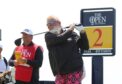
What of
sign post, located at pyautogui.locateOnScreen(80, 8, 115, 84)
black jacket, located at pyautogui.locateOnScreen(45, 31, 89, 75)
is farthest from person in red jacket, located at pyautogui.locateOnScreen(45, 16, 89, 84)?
sign post, located at pyautogui.locateOnScreen(80, 8, 115, 84)

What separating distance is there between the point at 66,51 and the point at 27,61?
1113 millimetres

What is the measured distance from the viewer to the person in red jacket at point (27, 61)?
701 cm

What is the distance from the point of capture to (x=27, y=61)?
6996 mm

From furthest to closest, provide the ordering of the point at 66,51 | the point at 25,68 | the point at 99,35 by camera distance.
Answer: the point at 25,68 < the point at 99,35 < the point at 66,51

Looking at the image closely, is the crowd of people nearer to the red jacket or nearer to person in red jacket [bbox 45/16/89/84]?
person in red jacket [bbox 45/16/89/84]

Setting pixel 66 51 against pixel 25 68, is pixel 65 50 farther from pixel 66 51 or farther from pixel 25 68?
pixel 25 68

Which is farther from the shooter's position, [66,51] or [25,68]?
[25,68]

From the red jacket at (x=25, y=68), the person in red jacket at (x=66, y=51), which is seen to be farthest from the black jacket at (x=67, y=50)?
the red jacket at (x=25, y=68)

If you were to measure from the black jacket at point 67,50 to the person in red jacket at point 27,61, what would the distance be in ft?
3.09

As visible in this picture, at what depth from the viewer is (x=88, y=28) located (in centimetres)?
704

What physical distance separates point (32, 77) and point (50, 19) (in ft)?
4.10

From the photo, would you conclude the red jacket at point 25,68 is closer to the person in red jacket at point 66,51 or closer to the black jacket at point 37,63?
the black jacket at point 37,63

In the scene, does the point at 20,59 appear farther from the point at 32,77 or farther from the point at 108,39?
the point at 108,39

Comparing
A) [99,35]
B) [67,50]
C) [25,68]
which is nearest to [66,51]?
[67,50]
